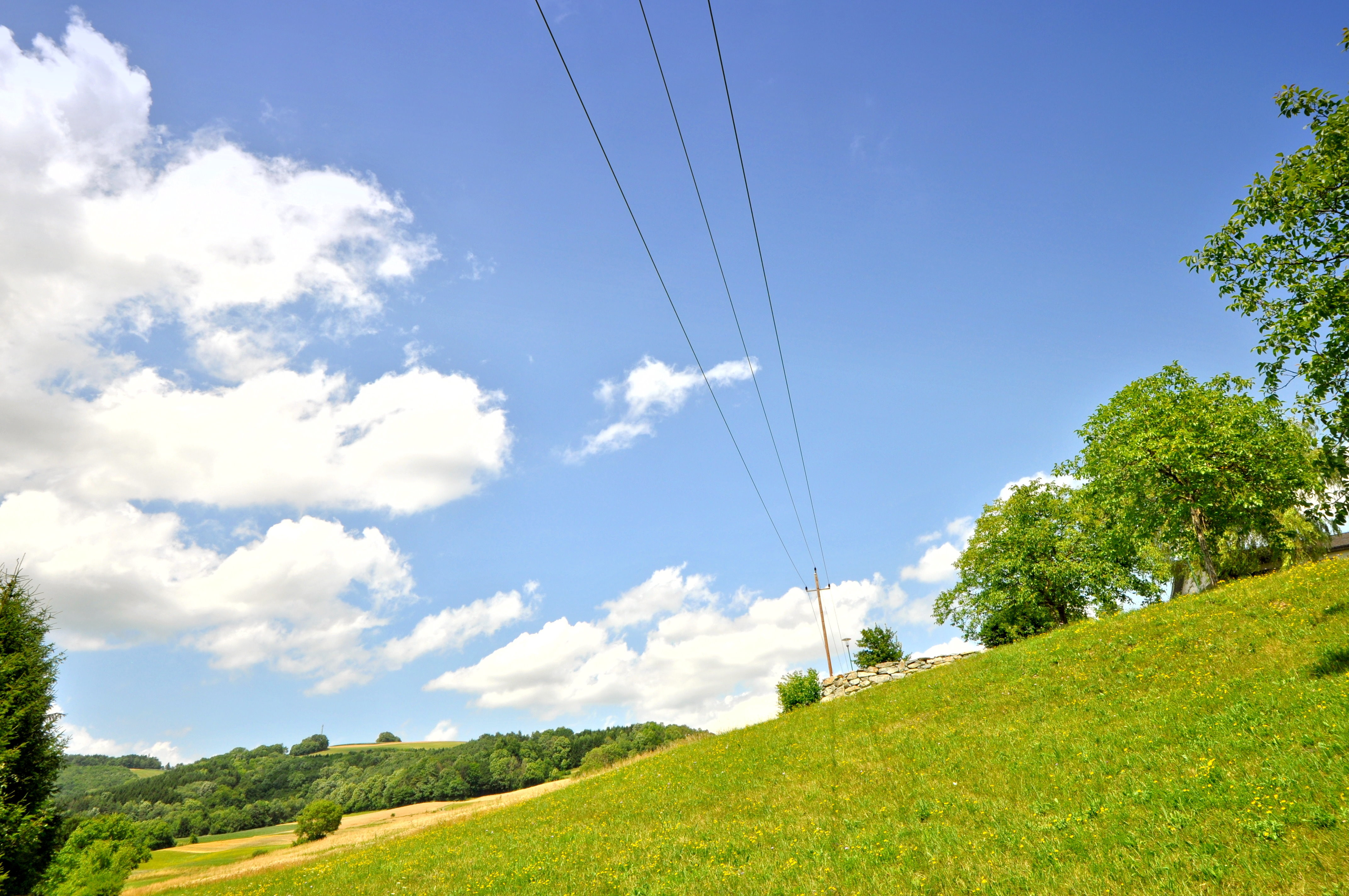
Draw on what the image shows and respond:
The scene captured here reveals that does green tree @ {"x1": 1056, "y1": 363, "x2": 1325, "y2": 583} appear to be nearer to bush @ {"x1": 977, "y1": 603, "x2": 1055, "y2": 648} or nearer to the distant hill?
bush @ {"x1": 977, "y1": 603, "x2": 1055, "y2": 648}

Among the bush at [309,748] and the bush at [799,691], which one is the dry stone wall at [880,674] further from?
the bush at [309,748]

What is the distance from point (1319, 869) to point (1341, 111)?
15223 mm

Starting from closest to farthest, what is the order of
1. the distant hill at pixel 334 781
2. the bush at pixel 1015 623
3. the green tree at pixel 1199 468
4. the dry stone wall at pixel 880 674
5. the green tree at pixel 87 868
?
the green tree at pixel 87 868, the green tree at pixel 1199 468, the dry stone wall at pixel 880 674, the bush at pixel 1015 623, the distant hill at pixel 334 781

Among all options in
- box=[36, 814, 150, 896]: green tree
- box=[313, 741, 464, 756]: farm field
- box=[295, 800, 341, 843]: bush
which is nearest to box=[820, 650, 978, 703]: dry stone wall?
box=[36, 814, 150, 896]: green tree

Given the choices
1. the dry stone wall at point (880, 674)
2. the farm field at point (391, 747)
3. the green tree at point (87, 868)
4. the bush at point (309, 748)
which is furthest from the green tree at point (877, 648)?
the bush at point (309, 748)

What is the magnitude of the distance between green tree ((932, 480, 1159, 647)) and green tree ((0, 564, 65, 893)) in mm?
53959

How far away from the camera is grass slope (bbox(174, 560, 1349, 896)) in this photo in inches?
376

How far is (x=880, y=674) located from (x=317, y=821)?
6381cm

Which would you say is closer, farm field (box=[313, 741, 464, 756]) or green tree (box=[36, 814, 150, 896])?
green tree (box=[36, 814, 150, 896])

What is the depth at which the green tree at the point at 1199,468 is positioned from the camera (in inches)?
1180

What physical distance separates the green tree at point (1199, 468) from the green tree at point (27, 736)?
179 feet

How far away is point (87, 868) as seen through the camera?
2683cm

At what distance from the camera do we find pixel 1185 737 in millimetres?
13867

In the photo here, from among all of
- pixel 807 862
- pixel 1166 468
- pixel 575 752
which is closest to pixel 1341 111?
pixel 807 862
